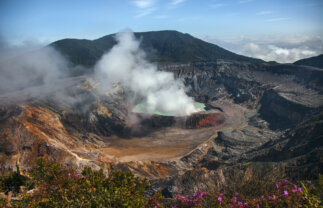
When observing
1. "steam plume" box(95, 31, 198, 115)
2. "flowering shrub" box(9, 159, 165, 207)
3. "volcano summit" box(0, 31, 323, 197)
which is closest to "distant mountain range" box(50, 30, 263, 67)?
"volcano summit" box(0, 31, 323, 197)

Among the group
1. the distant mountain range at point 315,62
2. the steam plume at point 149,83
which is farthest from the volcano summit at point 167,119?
the distant mountain range at point 315,62

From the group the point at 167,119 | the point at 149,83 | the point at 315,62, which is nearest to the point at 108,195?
the point at 167,119

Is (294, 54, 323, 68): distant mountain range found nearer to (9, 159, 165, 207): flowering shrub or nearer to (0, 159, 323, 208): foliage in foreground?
(0, 159, 323, 208): foliage in foreground

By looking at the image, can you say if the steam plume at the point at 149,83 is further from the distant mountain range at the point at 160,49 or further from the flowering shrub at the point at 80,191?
the flowering shrub at the point at 80,191

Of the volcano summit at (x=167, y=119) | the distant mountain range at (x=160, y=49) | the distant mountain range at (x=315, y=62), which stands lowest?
the volcano summit at (x=167, y=119)

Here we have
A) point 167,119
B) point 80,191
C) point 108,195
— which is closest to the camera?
point 108,195

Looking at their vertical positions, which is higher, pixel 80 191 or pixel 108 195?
pixel 108 195

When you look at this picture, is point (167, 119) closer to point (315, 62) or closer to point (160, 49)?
point (315, 62)

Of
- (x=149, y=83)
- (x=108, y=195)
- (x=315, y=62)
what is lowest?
(x=108, y=195)

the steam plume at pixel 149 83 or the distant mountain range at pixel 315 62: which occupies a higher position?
the distant mountain range at pixel 315 62
